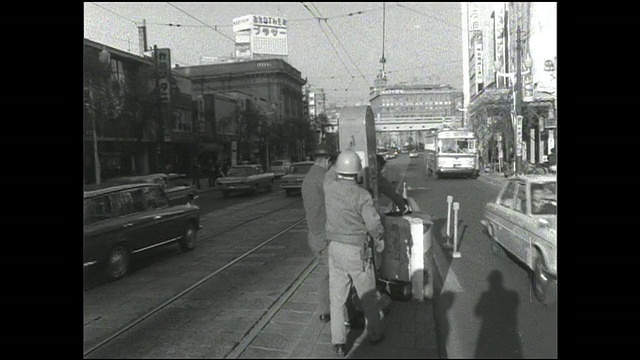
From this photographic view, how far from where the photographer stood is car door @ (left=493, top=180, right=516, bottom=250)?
6.93 m

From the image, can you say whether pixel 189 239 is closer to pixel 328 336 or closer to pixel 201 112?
pixel 328 336

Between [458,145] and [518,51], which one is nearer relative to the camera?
[518,51]

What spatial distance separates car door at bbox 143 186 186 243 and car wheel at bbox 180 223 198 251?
206mm

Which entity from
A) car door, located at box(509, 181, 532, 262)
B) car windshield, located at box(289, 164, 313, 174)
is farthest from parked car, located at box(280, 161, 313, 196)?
car door, located at box(509, 181, 532, 262)

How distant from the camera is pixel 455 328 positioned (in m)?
4.70

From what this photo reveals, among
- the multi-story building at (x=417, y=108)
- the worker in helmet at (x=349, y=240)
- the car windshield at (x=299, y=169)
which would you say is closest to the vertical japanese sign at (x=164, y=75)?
the car windshield at (x=299, y=169)

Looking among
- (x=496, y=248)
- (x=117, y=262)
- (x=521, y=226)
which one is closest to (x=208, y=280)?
(x=117, y=262)

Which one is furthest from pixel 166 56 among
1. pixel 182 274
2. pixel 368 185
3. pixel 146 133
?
pixel 368 185

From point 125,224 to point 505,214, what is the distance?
558 cm

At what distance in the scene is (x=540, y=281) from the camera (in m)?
5.47

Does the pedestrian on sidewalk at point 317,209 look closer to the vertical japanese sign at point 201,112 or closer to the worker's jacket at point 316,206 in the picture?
the worker's jacket at point 316,206

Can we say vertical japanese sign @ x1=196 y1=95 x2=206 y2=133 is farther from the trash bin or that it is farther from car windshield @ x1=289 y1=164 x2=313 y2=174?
the trash bin

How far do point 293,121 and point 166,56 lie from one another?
2085 cm
